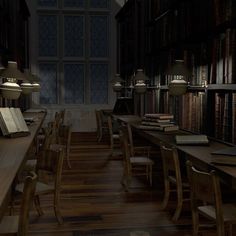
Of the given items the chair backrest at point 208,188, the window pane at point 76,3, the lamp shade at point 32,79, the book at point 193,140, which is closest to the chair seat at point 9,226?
the chair backrest at point 208,188

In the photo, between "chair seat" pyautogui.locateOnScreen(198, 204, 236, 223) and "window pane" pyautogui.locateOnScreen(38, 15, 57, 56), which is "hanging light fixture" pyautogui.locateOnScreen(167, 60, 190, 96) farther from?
"window pane" pyautogui.locateOnScreen(38, 15, 57, 56)

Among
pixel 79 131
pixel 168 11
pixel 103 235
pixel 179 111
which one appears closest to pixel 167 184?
pixel 103 235

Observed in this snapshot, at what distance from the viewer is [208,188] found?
2.46 meters

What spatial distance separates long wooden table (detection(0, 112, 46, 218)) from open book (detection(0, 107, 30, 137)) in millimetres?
62

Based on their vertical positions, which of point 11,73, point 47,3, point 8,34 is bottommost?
point 11,73

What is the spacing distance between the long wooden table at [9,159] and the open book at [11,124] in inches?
2.4

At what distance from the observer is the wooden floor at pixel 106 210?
143 inches

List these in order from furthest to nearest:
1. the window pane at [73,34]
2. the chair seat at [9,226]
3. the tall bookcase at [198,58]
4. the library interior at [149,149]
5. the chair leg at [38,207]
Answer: the window pane at [73,34]
the chair leg at [38,207]
the tall bookcase at [198,58]
the library interior at [149,149]
the chair seat at [9,226]

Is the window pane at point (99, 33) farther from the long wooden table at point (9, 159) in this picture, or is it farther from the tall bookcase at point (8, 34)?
the long wooden table at point (9, 159)

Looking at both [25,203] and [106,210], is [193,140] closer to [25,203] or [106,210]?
[106,210]

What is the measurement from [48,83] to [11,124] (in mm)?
6798

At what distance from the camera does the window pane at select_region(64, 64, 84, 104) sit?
1108 cm

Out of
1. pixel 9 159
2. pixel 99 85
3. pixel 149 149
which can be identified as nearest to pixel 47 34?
pixel 99 85

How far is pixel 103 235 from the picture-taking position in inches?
138
